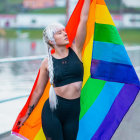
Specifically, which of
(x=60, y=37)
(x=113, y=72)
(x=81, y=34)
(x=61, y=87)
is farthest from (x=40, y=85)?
(x=113, y=72)

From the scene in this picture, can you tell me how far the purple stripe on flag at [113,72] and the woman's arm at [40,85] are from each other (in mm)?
599

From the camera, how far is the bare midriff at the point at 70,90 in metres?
3.31

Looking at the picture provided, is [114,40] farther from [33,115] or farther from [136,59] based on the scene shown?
[136,59]

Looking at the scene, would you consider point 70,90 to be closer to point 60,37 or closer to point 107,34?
point 60,37

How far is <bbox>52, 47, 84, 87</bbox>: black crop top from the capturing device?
329 cm

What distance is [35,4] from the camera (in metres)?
72.7

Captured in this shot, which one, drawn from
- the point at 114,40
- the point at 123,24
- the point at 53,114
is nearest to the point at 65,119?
the point at 53,114

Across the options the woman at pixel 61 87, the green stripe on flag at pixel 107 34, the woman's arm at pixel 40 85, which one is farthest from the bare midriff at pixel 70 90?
the green stripe on flag at pixel 107 34

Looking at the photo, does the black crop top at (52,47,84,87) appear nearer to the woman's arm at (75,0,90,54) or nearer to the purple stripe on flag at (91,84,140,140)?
the woman's arm at (75,0,90,54)

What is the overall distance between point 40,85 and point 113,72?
2.76ft

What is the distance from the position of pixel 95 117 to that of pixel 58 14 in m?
67.5

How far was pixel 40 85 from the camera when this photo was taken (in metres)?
3.54

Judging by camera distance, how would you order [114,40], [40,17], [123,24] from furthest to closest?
1. [40,17]
2. [123,24]
3. [114,40]

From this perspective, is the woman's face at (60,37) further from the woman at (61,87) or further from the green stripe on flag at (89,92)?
the green stripe on flag at (89,92)
